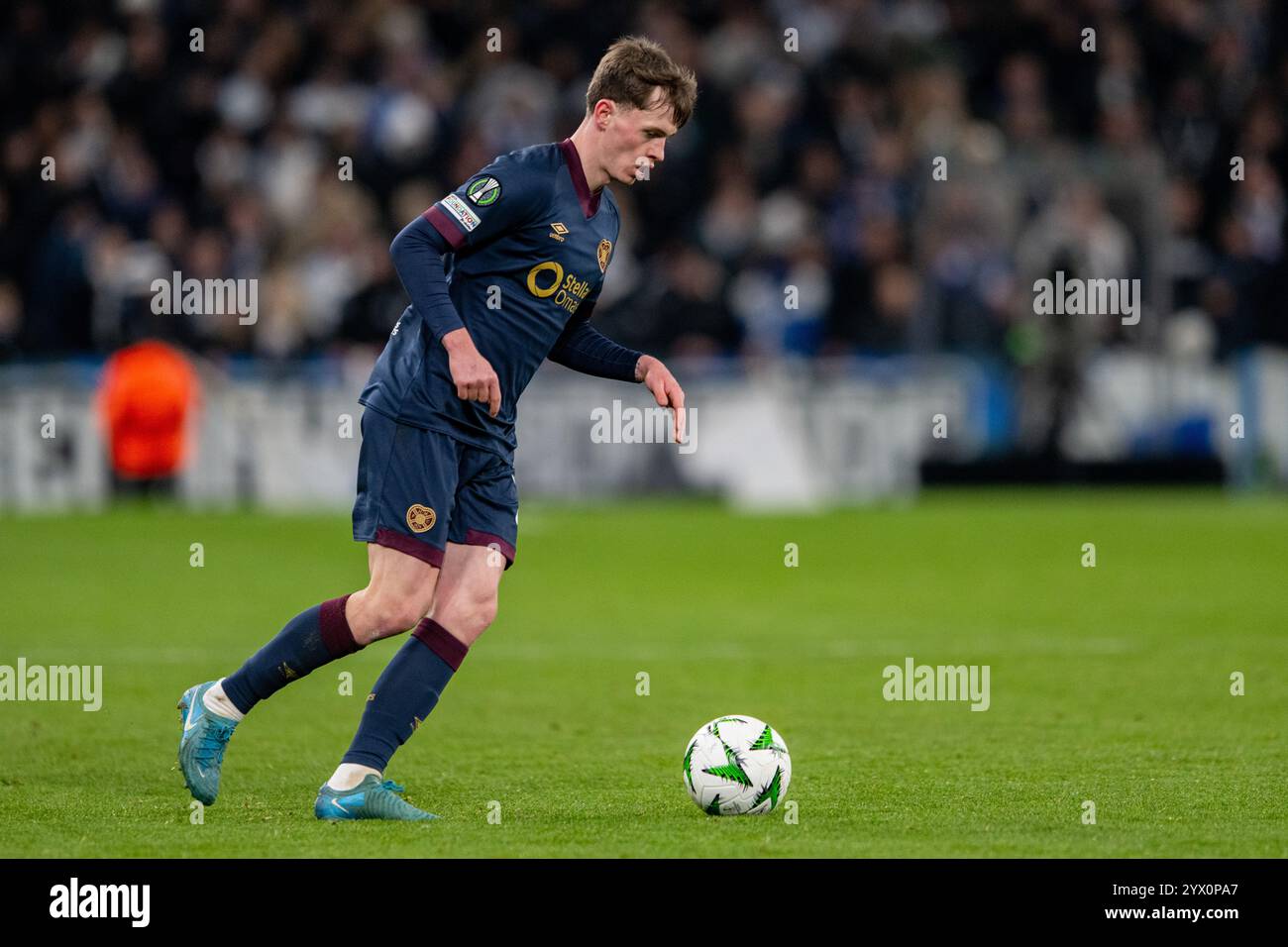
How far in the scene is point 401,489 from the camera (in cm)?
568

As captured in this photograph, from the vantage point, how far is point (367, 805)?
5.61 meters

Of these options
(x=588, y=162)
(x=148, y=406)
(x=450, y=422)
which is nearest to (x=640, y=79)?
(x=588, y=162)

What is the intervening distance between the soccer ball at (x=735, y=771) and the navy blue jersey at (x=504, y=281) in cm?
105

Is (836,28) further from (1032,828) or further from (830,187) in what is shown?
(1032,828)

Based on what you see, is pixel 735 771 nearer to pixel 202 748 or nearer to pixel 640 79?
pixel 202 748

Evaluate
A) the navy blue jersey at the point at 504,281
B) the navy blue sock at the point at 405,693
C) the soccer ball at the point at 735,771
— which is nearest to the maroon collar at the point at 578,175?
the navy blue jersey at the point at 504,281

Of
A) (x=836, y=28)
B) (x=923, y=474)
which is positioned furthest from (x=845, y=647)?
(x=836, y=28)

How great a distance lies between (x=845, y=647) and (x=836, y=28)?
13834 millimetres

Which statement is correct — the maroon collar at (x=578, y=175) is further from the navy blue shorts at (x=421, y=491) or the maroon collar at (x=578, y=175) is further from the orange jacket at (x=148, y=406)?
the orange jacket at (x=148, y=406)

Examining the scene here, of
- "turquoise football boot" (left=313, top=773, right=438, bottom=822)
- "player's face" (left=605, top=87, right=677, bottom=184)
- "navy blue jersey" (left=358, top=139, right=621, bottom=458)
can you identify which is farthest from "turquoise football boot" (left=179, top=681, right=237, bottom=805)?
"player's face" (left=605, top=87, right=677, bottom=184)

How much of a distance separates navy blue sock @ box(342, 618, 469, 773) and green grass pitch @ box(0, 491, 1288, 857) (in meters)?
0.26

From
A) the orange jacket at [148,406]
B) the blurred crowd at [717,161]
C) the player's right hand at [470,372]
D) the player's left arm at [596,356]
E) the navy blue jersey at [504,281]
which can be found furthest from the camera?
the blurred crowd at [717,161]

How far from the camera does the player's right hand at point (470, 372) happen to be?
18.0ft

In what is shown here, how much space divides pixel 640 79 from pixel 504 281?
2.28 ft
